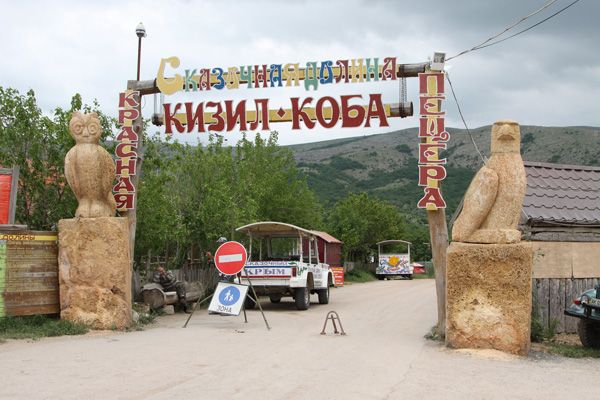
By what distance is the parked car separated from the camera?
10.3 meters

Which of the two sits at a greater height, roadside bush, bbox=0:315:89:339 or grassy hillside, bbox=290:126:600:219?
grassy hillside, bbox=290:126:600:219

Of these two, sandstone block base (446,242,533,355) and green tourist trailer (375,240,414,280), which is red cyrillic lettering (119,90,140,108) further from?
green tourist trailer (375,240,414,280)

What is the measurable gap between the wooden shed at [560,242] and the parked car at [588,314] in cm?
143

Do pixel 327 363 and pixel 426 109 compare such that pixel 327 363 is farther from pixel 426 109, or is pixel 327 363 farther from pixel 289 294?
pixel 289 294

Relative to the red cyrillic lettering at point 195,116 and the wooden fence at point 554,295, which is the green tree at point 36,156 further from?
the wooden fence at point 554,295

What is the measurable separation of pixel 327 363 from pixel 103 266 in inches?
222

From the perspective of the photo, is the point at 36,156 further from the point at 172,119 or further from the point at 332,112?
the point at 332,112

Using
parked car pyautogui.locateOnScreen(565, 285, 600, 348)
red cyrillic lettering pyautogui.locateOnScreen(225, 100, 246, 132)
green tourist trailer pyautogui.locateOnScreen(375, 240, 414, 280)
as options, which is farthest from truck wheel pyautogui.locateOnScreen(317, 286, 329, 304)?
green tourist trailer pyautogui.locateOnScreen(375, 240, 414, 280)

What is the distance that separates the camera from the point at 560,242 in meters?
13.6

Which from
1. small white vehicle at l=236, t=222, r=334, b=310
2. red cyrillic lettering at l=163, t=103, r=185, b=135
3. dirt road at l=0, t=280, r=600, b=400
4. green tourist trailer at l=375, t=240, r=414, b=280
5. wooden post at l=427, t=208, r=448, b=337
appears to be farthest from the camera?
green tourist trailer at l=375, t=240, r=414, b=280

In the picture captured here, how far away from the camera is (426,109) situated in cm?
1188

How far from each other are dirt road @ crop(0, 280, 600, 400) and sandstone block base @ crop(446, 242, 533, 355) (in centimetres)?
36

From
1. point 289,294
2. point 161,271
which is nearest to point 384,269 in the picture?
point 289,294

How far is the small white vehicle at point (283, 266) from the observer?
57.5 ft
